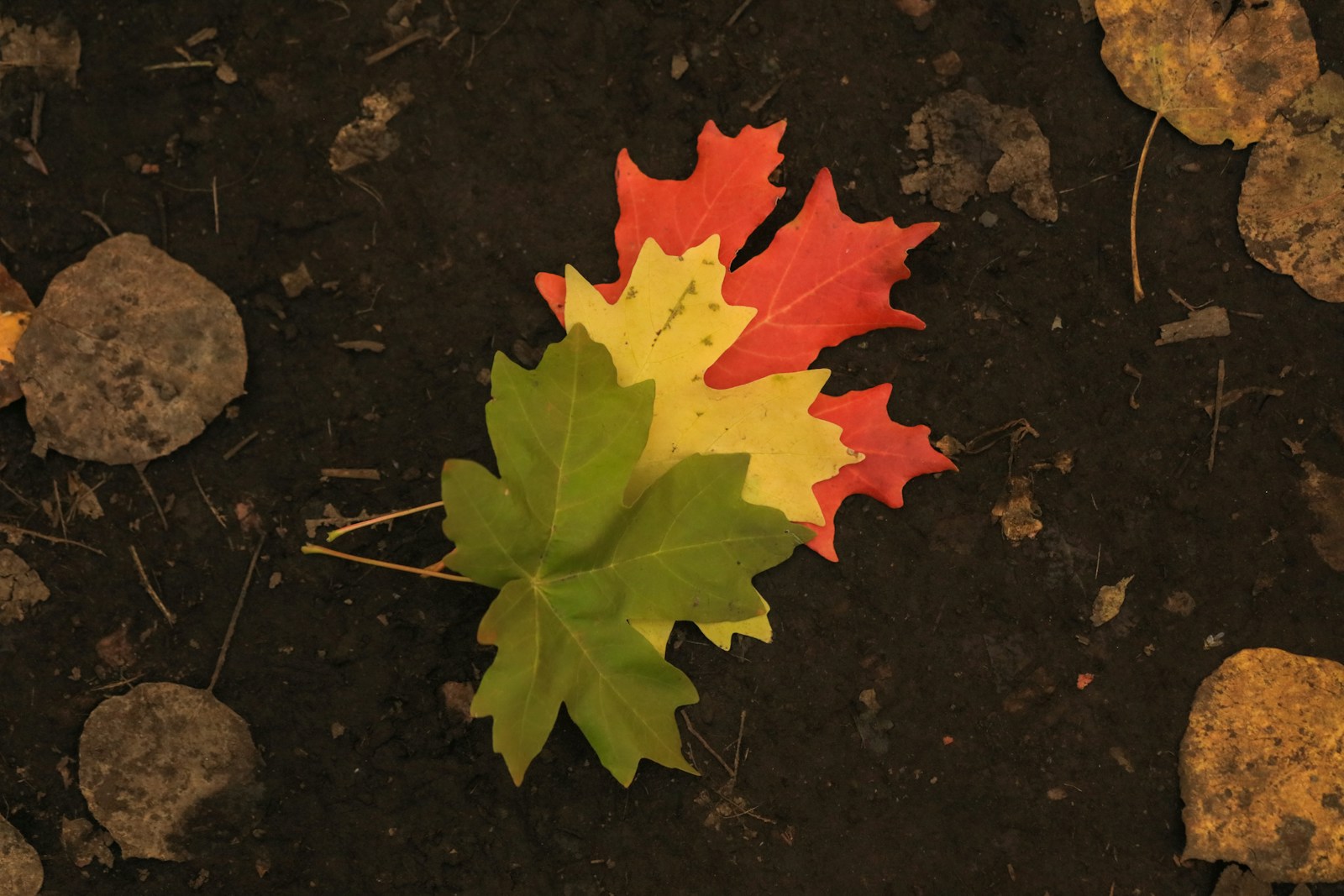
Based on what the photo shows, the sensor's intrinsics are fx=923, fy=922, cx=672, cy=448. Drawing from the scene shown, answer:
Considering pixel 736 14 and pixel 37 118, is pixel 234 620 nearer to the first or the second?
pixel 37 118

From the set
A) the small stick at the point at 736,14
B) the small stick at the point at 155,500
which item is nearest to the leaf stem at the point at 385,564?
the small stick at the point at 155,500

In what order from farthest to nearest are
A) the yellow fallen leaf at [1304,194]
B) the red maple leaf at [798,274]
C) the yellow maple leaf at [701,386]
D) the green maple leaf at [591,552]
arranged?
the yellow fallen leaf at [1304,194] < the red maple leaf at [798,274] < the yellow maple leaf at [701,386] < the green maple leaf at [591,552]

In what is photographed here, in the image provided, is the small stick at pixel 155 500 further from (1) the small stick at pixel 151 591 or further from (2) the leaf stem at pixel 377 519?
(2) the leaf stem at pixel 377 519

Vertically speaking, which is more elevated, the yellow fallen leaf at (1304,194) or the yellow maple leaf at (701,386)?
the yellow fallen leaf at (1304,194)

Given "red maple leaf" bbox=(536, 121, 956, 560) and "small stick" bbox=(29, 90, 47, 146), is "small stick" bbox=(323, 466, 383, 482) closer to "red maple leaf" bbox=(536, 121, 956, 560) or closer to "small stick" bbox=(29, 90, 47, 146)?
"red maple leaf" bbox=(536, 121, 956, 560)

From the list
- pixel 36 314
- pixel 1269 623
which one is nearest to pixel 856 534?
pixel 1269 623

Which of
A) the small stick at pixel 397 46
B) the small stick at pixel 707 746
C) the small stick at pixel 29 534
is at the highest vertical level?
the small stick at pixel 397 46

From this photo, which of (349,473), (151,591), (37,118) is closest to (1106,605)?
(349,473)

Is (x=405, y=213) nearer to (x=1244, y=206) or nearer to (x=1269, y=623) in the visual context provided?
(x=1244, y=206)

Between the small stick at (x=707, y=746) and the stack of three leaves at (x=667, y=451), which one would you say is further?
the small stick at (x=707, y=746)
